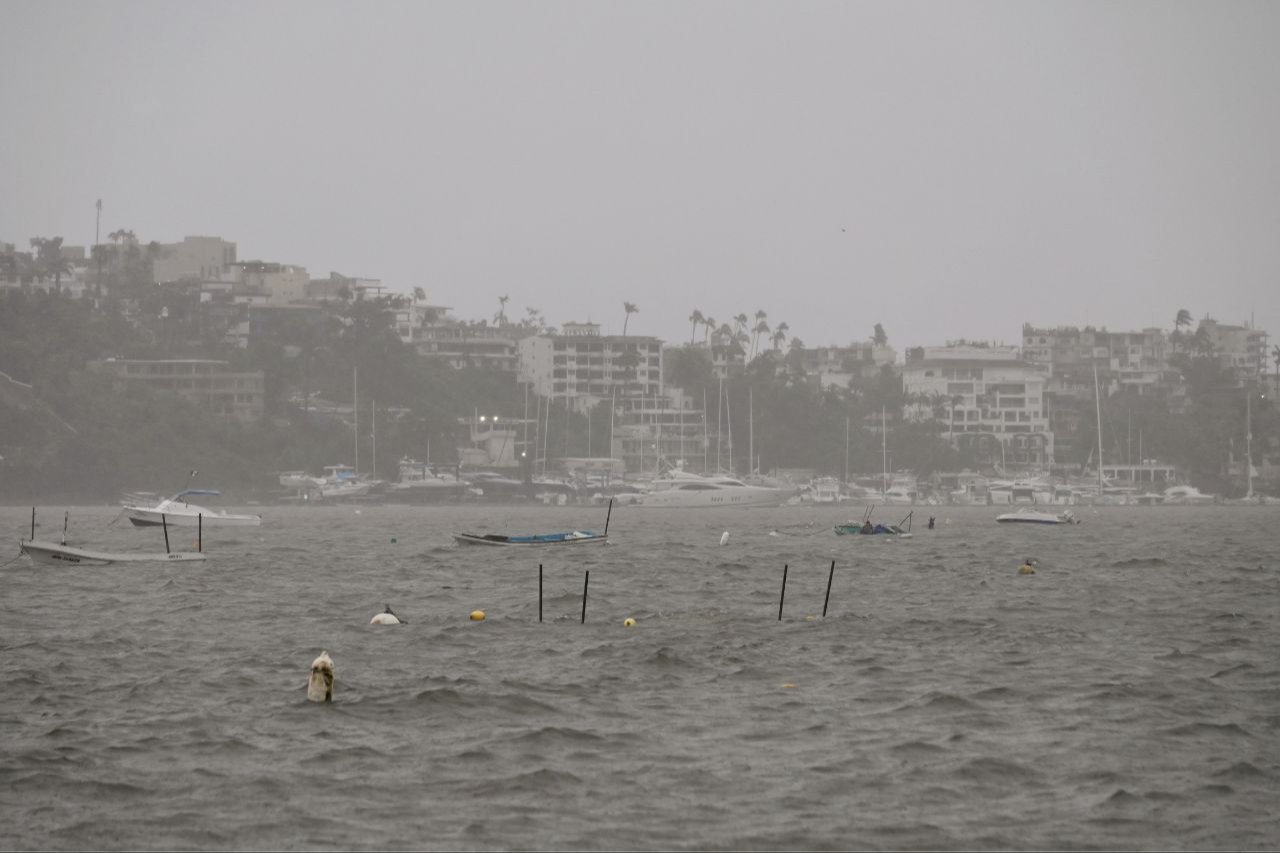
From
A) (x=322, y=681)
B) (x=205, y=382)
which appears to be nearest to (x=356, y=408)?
(x=205, y=382)

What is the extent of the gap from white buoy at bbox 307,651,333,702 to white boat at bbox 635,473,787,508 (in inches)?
5500

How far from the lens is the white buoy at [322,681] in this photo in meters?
25.3

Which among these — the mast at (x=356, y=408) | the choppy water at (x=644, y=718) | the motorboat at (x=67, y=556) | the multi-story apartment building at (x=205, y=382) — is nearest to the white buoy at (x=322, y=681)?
the choppy water at (x=644, y=718)

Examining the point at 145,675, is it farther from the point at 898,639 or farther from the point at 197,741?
the point at 898,639

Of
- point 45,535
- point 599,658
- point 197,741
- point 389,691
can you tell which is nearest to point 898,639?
point 599,658

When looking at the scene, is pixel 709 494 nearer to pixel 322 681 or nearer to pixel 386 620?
pixel 386 620

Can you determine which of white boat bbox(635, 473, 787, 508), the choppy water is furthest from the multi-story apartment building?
the choppy water

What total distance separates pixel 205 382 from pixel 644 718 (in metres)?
171

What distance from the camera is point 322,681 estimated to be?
25.3m

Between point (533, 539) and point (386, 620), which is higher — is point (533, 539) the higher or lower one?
the higher one

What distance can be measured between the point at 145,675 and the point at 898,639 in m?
14.2

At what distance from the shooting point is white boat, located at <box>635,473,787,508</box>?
166125 millimetres

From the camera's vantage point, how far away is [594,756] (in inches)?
855

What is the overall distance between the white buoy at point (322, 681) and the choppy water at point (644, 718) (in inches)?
7.8
